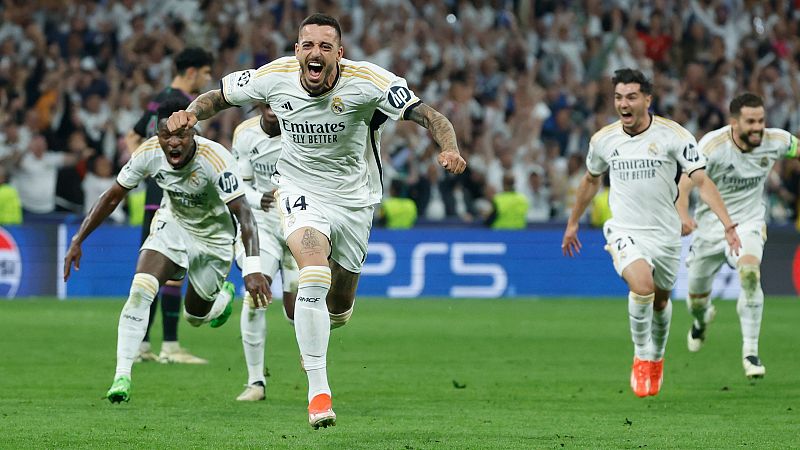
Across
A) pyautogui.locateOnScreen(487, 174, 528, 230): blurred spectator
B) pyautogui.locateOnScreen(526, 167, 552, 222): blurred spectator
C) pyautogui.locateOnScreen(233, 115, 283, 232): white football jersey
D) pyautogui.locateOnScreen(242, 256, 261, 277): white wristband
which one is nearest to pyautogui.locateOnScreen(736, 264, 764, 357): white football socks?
pyautogui.locateOnScreen(233, 115, 283, 232): white football jersey

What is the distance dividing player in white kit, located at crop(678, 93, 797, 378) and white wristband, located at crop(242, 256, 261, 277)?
4551 millimetres

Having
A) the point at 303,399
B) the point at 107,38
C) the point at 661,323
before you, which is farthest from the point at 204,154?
the point at 107,38

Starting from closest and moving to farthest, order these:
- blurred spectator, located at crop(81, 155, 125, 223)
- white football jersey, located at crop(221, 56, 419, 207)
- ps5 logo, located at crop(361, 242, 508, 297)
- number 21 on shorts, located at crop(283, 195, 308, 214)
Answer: white football jersey, located at crop(221, 56, 419, 207), number 21 on shorts, located at crop(283, 195, 308, 214), blurred spectator, located at crop(81, 155, 125, 223), ps5 logo, located at crop(361, 242, 508, 297)

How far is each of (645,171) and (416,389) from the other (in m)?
2.63

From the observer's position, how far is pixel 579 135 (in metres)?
24.3

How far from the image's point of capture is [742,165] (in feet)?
42.3

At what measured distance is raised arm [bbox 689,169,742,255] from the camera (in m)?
10.9

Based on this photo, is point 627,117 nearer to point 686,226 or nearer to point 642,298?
point 686,226

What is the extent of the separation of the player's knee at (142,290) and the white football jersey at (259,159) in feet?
5.16

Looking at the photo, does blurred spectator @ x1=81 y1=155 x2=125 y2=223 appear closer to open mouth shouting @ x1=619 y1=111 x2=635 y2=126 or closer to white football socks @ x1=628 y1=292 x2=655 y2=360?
open mouth shouting @ x1=619 y1=111 x2=635 y2=126

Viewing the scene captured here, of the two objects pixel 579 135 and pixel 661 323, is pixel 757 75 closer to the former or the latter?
pixel 579 135

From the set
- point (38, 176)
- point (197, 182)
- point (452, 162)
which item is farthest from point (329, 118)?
point (38, 176)

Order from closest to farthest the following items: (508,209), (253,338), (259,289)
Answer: (259,289) → (253,338) → (508,209)

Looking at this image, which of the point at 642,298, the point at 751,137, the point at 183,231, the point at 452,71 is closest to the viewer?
the point at 183,231
